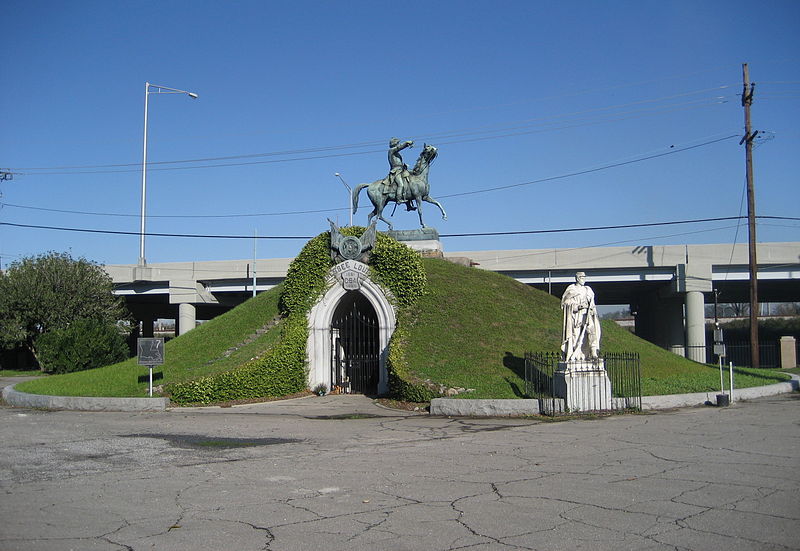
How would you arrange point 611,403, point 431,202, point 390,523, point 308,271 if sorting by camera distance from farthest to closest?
point 431,202 < point 308,271 < point 611,403 < point 390,523

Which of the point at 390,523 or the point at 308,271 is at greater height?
the point at 308,271

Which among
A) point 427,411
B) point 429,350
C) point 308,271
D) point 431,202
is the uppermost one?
point 431,202

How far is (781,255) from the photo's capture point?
37531mm

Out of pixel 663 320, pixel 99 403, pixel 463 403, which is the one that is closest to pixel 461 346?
pixel 463 403

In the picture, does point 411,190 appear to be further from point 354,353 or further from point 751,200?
point 751,200

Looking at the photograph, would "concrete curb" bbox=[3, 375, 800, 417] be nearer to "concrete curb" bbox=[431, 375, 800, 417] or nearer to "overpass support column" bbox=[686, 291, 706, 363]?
"concrete curb" bbox=[431, 375, 800, 417]

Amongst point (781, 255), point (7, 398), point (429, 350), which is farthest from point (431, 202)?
point (781, 255)

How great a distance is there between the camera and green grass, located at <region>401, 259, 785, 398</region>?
1834 cm

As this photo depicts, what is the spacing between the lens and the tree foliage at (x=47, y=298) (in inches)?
1515

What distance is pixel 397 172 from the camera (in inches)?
1013

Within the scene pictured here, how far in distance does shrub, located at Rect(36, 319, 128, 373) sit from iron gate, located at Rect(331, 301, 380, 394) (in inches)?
532

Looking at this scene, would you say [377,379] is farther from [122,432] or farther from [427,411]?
[122,432]

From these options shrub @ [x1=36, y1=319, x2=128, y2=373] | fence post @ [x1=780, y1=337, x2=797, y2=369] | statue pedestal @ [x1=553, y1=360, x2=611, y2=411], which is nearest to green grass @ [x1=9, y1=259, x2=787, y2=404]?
statue pedestal @ [x1=553, y1=360, x2=611, y2=411]

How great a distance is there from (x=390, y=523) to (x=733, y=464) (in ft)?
17.7
